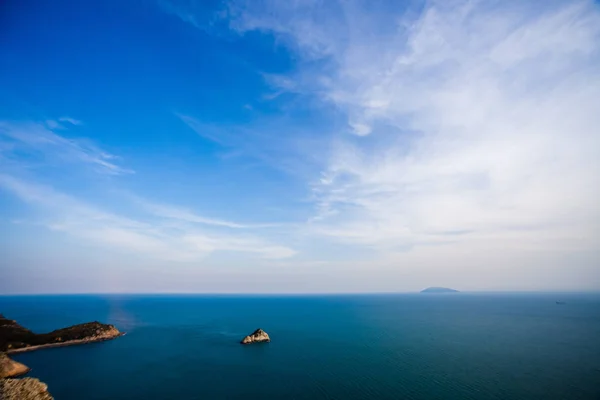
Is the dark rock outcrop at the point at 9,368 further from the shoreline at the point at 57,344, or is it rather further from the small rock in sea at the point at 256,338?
the small rock in sea at the point at 256,338

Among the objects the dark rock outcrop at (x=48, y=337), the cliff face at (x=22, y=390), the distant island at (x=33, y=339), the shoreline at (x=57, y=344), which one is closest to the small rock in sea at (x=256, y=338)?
the shoreline at (x=57, y=344)

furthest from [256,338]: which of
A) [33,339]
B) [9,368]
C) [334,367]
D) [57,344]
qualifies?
[33,339]

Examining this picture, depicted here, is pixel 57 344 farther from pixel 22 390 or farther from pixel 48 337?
pixel 22 390

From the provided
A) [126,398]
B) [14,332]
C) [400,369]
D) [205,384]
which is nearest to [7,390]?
[126,398]

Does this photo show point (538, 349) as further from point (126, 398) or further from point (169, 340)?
point (169, 340)

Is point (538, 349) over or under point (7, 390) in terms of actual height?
under
